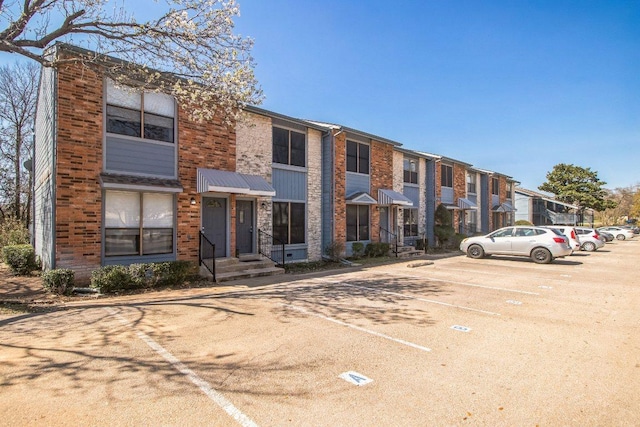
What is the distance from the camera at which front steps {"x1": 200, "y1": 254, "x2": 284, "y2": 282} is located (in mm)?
10906

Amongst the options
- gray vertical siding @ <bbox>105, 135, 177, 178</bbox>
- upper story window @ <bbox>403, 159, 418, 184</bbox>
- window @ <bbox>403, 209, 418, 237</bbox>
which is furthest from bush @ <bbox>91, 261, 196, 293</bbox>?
upper story window @ <bbox>403, 159, 418, 184</bbox>

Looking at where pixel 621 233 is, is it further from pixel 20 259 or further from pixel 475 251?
pixel 20 259

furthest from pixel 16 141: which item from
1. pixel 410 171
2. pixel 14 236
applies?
pixel 410 171

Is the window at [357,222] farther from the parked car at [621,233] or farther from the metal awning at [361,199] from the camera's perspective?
the parked car at [621,233]

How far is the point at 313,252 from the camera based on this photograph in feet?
50.3

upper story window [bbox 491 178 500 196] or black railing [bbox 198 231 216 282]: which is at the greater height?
upper story window [bbox 491 178 500 196]

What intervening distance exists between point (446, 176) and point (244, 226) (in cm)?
1697

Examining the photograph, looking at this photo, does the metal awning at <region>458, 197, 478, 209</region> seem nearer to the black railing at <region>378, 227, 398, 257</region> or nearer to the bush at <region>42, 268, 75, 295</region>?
the black railing at <region>378, 227, 398, 257</region>

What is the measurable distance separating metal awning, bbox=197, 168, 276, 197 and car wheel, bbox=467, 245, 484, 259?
10564mm

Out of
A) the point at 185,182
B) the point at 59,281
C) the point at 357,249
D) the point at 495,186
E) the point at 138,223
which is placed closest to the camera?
the point at 59,281

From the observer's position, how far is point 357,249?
644 inches

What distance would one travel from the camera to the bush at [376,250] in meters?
17.0

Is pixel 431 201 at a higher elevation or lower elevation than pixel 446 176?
lower

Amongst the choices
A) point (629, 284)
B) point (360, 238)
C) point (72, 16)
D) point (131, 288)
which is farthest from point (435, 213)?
point (72, 16)
